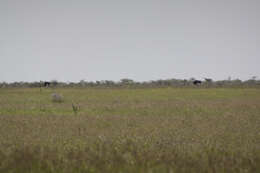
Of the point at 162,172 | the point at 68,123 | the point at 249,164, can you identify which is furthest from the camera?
the point at 68,123

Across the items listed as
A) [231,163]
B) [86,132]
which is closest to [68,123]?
[86,132]

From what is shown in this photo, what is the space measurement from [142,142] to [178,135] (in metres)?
1.77

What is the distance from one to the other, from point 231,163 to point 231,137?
9.88 ft

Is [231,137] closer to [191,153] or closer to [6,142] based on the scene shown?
[191,153]

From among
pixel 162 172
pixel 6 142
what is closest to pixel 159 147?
pixel 162 172

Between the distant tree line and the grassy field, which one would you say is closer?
the grassy field

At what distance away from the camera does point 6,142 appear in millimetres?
8000

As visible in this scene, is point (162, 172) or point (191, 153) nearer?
point (162, 172)

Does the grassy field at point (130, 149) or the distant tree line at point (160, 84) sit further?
the distant tree line at point (160, 84)

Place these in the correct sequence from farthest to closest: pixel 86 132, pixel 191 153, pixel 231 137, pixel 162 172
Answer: pixel 86 132, pixel 231 137, pixel 191 153, pixel 162 172

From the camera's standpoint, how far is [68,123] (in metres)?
12.1

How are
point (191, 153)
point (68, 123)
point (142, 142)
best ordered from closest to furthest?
1. point (191, 153)
2. point (142, 142)
3. point (68, 123)

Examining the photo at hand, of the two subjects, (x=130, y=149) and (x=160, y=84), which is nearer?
(x=130, y=149)

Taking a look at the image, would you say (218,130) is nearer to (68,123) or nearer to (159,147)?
(159,147)
